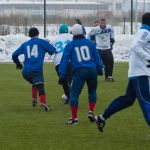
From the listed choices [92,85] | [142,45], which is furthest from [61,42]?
[142,45]

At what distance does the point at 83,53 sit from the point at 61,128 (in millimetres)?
1376

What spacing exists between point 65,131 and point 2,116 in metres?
2.28

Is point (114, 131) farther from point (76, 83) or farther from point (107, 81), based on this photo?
point (107, 81)

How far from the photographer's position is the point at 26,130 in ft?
37.0

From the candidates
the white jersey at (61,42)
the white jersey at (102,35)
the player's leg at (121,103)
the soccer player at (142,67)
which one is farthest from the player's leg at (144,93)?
the white jersey at (102,35)

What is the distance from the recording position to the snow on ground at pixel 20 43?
109 feet

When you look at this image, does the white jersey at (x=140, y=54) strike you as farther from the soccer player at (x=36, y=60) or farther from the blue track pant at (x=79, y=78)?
the soccer player at (x=36, y=60)

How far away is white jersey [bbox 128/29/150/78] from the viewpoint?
390 inches

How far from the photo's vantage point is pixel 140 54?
32.4 feet

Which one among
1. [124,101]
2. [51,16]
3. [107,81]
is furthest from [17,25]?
[124,101]

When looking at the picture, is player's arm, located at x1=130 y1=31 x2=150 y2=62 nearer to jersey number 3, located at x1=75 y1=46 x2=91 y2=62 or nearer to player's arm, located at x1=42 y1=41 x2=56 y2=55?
jersey number 3, located at x1=75 y1=46 x2=91 y2=62

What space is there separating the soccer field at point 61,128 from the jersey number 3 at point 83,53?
3.91ft

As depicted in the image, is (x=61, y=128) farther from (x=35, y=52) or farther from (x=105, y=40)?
(x=105, y=40)

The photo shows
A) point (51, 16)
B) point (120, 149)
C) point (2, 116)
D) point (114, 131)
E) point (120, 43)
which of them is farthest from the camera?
point (51, 16)
